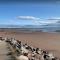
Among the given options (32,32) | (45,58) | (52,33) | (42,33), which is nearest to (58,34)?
(52,33)

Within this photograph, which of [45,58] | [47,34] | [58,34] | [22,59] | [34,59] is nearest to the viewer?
[22,59]

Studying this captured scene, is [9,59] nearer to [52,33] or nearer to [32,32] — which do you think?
[52,33]

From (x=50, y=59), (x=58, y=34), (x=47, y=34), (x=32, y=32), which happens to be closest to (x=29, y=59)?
(x=50, y=59)

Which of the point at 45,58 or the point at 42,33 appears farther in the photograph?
the point at 42,33

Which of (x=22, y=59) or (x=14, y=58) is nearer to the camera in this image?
(x=22, y=59)

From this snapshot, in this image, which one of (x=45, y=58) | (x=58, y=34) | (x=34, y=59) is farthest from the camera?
(x=58, y=34)

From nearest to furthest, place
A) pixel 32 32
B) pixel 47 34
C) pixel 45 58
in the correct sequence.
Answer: pixel 45 58
pixel 47 34
pixel 32 32

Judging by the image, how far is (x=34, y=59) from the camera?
382 inches

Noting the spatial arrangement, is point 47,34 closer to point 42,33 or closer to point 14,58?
point 42,33

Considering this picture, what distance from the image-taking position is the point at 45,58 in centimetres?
1051

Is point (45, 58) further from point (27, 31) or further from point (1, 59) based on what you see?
point (27, 31)

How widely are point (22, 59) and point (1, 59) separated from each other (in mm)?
1278

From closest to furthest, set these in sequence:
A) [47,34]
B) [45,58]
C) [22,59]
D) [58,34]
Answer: [22,59] < [45,58] < [58,34] < [47,34]

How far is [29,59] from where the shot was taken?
9555 mm
